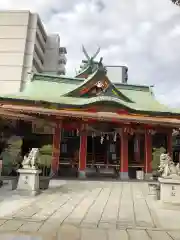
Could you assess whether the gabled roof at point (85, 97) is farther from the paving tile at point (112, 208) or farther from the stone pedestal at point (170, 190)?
the stone pedestal at point (170, 190)

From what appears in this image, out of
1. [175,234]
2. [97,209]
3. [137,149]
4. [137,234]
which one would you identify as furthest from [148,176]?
[137,234]

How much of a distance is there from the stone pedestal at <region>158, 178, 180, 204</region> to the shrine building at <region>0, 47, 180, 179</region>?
7.53 m

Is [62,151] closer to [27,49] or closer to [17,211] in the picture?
[17,211]

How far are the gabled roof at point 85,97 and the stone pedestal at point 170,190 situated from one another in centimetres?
928

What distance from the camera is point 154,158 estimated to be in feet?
55.2

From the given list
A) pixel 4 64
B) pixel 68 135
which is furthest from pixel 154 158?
pixel 4 64

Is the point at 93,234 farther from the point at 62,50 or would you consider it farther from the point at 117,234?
the point at 62,50

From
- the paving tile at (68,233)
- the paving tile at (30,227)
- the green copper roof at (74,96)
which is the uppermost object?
the green copper roof at (74,96)

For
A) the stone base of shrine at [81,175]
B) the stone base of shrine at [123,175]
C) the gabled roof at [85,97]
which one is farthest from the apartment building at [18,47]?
the stone base of shrine at [123,175]

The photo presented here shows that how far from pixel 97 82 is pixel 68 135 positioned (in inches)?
202

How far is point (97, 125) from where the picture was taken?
701 inches

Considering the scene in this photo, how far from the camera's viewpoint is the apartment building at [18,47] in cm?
5269

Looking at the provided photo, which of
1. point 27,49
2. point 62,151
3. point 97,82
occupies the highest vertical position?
point 27,49

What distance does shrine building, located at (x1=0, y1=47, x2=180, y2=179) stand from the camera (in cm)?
1662
